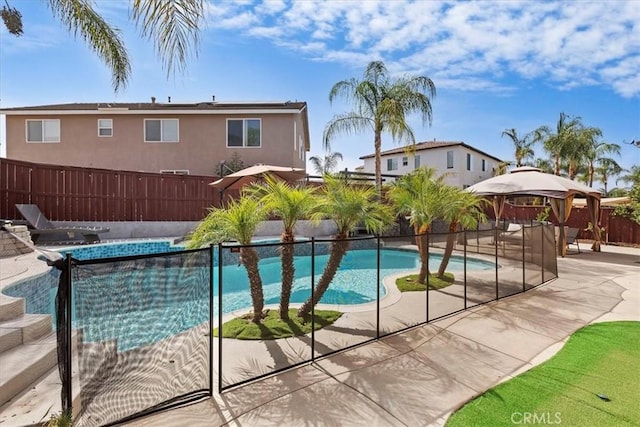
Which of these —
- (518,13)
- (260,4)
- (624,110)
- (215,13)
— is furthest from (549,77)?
(215,13)

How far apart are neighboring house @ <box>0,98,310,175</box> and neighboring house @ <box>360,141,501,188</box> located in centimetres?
1308

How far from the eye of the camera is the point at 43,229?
11539 millimetres

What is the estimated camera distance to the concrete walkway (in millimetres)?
3062

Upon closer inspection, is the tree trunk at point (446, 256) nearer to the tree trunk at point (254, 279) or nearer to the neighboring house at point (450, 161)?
the tree trunk at point (254, 279)

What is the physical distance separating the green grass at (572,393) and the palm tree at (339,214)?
266cm

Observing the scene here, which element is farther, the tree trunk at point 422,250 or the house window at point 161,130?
the house window at point 161,130

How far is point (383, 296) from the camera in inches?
280

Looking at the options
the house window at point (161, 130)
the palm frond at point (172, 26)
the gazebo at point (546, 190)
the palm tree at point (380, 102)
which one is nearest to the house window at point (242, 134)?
the house window at point (161, 130)

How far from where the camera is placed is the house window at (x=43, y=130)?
18500 mm

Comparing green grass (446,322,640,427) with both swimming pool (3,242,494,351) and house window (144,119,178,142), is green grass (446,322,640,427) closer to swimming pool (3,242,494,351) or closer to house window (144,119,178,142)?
swimming pool (3,242,494,351)

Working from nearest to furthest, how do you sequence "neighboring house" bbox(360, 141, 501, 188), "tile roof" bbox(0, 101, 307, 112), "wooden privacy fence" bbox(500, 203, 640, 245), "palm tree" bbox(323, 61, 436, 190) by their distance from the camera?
"palm tree" bbox(323, 61, 436, 190), "wooden privacy fence" bbox(500, 203, 640, 245), "tile roof" bbox(0, 101, 307, 112), "neighboring house" bbox(360, 141, 501, 188)

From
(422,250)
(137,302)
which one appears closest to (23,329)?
(137,302)

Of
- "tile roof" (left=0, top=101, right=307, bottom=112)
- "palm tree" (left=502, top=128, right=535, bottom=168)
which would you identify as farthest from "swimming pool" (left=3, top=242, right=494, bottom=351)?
"palm tree" (left=502, top=128, right=535, bottom=168)

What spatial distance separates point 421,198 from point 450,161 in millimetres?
23714
